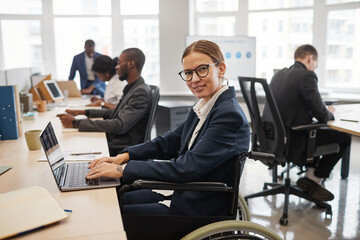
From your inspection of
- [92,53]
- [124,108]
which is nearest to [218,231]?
[124,108]

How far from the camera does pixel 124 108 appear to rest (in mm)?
2561

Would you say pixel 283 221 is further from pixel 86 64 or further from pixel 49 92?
pixel 86 64

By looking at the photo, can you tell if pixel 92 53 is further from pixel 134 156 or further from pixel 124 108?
pixel 134 156

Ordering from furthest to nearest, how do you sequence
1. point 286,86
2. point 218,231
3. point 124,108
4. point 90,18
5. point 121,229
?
point 90,18
point 286,86
point 124,108
point 218,231
point 121,229

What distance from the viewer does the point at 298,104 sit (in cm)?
280

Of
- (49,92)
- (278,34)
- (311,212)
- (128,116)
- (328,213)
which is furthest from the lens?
(278,34)

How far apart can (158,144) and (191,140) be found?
30 cm

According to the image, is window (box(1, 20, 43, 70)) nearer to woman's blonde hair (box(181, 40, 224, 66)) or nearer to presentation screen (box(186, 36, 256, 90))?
presentation screen (box(186, 36, 256, 90))

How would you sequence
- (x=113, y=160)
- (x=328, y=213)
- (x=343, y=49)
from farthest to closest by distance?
(x=343, y=49) < (x=328, y=213) < (x=113, y=160)

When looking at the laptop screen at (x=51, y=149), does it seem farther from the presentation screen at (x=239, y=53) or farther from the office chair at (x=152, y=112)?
the presentation screen at (x=239, y=53)

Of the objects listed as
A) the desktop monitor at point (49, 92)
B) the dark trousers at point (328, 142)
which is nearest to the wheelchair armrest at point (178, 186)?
the dark trousers at point (328, 142)

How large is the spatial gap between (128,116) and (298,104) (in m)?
1.29

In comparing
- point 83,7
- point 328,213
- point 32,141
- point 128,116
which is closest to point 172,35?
Answer: point 83,7

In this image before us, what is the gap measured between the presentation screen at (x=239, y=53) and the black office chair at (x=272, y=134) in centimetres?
326
